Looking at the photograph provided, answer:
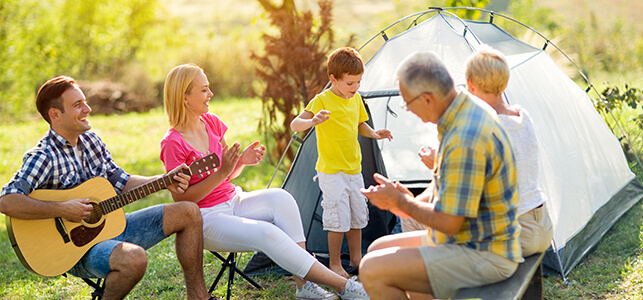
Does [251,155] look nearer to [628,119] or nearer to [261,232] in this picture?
[261,232]

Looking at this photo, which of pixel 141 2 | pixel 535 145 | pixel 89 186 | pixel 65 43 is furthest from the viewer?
pixel 141 2

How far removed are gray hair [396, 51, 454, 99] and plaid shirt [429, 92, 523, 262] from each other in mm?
68

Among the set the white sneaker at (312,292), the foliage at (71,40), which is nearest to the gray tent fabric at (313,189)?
the white sneaker at (312,292)

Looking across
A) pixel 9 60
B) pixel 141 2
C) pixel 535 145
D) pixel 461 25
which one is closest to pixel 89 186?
pixel 535 145

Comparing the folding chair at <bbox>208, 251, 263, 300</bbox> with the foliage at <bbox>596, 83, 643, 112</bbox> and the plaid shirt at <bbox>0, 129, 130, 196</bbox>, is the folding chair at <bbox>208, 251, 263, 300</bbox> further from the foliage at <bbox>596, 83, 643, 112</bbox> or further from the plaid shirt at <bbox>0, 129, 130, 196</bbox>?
the foliage at <bbox>596, 83, 643, 112</bbox>

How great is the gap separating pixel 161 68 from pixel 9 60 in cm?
356

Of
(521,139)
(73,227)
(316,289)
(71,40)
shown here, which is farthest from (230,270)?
(71,40)

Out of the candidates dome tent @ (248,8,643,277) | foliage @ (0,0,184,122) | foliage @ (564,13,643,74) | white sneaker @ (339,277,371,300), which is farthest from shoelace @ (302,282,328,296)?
foliage @ (0,0,184,122)

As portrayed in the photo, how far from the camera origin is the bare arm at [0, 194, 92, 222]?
2.74 meters

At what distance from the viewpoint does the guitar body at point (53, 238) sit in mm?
2787

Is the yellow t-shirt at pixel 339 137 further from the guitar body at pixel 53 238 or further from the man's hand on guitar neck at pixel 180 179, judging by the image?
the guitar body at pixel 53 238

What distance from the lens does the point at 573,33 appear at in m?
12.2

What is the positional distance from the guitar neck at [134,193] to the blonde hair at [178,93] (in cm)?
34

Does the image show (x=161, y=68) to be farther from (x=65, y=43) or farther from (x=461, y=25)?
(x=461, y=25)
